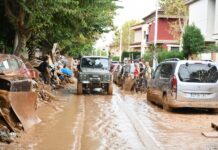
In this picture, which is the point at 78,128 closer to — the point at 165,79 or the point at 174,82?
the point at 174,82

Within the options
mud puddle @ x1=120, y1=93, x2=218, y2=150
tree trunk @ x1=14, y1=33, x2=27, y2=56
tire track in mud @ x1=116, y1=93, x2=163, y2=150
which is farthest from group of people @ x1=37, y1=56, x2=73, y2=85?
tire track in mud @ x1=116, y1=93, x2=163, y2=150

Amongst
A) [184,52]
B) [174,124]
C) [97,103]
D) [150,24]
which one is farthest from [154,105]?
[150,24]

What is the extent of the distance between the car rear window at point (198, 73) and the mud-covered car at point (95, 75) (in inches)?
323

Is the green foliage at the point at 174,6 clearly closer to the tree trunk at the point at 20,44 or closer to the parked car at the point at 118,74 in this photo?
the parked car at the point at 118,74

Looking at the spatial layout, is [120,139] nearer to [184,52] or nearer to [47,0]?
[47,0]

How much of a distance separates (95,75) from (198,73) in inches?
339

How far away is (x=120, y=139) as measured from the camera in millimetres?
11016

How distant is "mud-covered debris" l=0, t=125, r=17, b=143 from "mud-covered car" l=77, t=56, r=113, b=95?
13309mm

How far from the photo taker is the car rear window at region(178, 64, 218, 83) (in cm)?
1622

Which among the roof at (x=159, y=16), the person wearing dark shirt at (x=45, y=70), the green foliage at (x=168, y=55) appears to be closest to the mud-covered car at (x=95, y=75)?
the person wearing dark shirt at (x=45, y=70)

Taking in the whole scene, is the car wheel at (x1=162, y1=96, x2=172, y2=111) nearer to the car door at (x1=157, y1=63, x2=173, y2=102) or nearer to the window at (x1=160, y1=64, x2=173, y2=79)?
the car door at (x1=157, y1=63, x2=173, y2=102)

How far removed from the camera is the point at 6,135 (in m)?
10.4

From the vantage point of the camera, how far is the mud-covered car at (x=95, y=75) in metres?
24.1

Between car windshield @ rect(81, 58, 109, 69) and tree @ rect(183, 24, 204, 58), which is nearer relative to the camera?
car windshield @ rect(81, 58, 109, 69)
